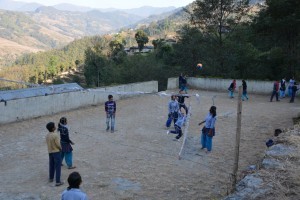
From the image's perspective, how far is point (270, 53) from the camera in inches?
1200

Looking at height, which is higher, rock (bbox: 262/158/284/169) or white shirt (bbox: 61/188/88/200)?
rock (bbox: 262/158/284/169)

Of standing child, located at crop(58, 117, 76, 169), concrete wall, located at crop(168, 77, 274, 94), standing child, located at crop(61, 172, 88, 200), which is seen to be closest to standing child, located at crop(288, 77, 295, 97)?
concrete wall, located at crop(168, 77, 274, 94)

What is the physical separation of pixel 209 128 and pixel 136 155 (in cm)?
266

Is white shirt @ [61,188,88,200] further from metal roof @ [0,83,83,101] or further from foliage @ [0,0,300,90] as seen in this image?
foliage @ [0,0,300,90]

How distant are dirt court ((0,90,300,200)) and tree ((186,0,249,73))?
1961 cm

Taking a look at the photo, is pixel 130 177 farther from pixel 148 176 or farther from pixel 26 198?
pixel 26 198

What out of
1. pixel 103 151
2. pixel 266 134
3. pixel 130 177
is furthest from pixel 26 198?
pixel 266 134

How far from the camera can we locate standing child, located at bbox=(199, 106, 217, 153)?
444 inches

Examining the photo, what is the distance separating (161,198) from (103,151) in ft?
14.2

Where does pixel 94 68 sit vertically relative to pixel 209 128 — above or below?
above

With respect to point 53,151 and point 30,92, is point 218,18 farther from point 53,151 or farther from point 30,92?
point 53,151

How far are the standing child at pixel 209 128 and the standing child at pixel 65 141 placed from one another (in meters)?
4.55

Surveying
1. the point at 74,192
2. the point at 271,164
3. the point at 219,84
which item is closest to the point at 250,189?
the point at 271,164

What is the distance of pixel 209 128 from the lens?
11375mm
